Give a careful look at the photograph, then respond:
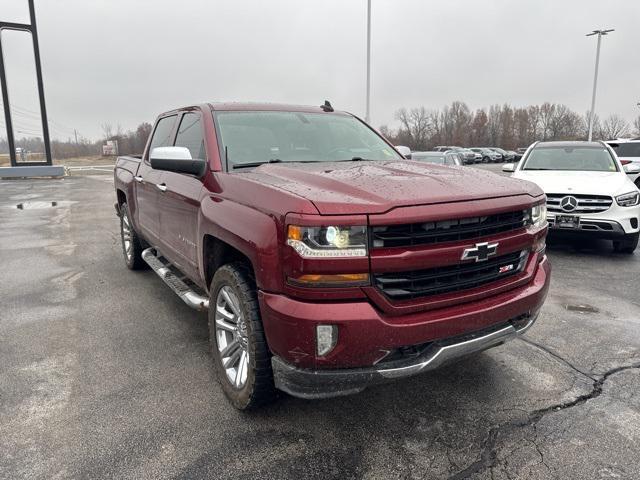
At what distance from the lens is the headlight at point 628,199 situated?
6.49 m

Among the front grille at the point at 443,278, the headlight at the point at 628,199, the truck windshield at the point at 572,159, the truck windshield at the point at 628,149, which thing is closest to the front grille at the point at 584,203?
the headlight at the point at 628,199

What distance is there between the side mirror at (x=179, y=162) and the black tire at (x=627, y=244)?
6.15 metres

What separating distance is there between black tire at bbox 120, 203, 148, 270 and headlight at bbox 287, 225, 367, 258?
4021 millimetres

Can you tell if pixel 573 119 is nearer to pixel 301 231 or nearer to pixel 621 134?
pixel 621 134

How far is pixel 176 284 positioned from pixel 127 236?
267 centimetres

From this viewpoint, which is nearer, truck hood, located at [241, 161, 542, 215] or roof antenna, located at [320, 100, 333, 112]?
truck hood, located at [241, 161, 542, 215]

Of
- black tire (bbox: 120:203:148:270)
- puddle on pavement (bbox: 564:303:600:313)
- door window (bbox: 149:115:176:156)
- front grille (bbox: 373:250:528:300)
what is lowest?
puddle on pavement (bbox: 564:303:600:313)

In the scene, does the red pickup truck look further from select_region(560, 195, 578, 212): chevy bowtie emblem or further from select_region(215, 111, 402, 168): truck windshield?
select_region(560, 195, 578, 212): chevy bowtie emblem

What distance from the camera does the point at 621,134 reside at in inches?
2756

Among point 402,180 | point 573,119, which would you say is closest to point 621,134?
point 573,119

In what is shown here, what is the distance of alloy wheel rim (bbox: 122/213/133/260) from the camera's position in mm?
5973

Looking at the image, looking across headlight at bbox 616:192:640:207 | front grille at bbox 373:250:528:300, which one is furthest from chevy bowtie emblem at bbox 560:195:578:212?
front grille at bbox 373:250:528:300

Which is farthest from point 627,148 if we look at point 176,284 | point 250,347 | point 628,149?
point 250,347

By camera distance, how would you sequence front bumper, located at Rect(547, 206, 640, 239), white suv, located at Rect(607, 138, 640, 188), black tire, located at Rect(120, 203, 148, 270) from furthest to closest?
white suv, located at Rect(607, 138, 640, 188), front bumper, located at Rect(547, 206, 640, 239), black tire, located at Rect(120, 203, 148, 270)
